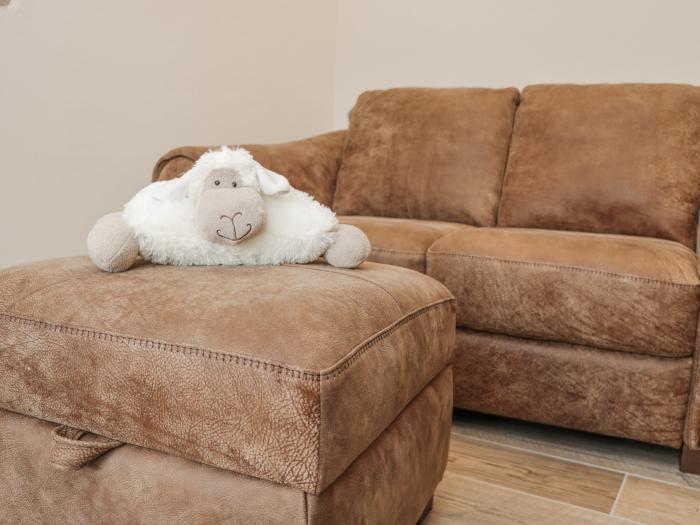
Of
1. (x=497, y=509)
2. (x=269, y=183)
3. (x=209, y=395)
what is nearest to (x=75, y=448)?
(x=209, y=395)

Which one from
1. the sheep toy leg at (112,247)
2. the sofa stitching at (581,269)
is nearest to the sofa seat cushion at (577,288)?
the sofa stitching at (581,269)

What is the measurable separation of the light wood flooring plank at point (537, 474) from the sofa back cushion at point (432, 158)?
83 cm

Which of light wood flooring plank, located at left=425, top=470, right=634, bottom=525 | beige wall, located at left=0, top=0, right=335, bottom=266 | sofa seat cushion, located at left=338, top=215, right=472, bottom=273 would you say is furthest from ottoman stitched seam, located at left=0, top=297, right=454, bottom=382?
beige wall, located at left=0, top=0, right=335, bottom=266

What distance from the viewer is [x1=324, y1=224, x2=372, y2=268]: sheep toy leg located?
3.81 feet

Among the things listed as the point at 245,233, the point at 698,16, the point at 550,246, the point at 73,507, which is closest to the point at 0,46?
Answer: the point at 245,233

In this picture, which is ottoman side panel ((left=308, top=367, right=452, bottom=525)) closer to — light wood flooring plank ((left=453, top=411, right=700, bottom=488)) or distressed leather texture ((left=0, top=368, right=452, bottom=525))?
distressed leather texture ((left=0, top=368, right=452, bottom=525))

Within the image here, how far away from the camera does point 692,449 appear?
59.3 inches

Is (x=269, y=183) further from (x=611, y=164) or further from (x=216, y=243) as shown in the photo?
(x=611, y=164)

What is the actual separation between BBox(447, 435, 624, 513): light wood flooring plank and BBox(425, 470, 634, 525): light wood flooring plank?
0.11 feet

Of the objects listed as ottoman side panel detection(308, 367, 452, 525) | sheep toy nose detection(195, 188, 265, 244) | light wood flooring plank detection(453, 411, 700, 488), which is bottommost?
light wood flooring plank detection(453, 411, 700, 488)

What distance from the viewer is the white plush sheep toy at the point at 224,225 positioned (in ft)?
3.43

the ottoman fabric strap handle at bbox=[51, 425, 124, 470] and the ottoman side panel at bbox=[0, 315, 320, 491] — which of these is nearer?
the ottoman side panel at bbox=[0, 315, 320, 491]

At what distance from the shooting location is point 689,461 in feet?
5.01

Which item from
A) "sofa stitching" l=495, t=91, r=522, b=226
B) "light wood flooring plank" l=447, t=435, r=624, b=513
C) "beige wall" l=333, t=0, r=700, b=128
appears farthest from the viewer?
"beige wall" l=333, t=0, r=700, b=128
